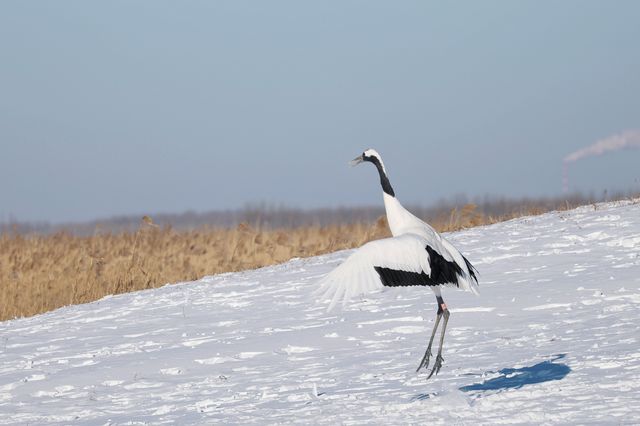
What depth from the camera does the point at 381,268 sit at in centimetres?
814

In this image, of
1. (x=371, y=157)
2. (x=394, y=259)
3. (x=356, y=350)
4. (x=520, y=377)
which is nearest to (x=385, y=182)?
(x=371, y=157)

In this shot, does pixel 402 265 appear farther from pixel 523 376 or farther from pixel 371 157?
pixel 371 157

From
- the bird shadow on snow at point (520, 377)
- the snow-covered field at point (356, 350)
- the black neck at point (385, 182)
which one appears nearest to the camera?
the snow-covered field at point (356, 350)

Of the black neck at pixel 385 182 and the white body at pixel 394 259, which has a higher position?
the black neck at pixel 385 182

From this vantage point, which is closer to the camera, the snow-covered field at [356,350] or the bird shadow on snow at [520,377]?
the snow-covered field at [356,350]

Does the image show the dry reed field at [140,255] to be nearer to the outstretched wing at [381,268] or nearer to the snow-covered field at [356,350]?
the snow-covered field at [356,350]

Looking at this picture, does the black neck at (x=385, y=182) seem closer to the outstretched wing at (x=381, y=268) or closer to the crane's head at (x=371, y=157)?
the crane's head at (x=371, y=157)

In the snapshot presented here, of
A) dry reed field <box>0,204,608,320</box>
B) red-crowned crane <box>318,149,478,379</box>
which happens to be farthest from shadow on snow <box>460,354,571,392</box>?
dry reed field <box>0,204,608,320</box>

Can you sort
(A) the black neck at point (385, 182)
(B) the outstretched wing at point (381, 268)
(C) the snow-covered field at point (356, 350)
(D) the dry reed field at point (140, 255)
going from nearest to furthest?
(B) the outstretched wing at point (381, 268)
(C) the snow-covered field at point (356, 350)
(A) the black neck at point (385, 182)
(D) the dry reed field at point (140, 255)

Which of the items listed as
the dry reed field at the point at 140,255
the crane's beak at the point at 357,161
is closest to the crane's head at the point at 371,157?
the crane's beak at the point at 357,161

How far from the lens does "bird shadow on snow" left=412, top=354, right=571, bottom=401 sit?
8.32m

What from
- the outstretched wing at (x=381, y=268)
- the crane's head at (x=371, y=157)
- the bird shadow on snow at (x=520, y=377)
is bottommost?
the bird shadow on snow at (x=520, y=377)

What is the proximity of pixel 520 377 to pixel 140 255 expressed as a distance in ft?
44.6

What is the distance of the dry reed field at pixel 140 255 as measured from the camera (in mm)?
19641
